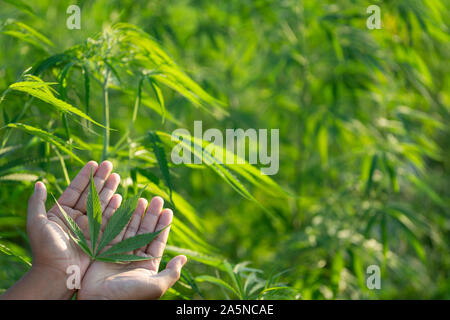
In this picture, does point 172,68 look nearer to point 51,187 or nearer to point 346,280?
point 51,187

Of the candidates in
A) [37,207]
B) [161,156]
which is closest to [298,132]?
[161,156]

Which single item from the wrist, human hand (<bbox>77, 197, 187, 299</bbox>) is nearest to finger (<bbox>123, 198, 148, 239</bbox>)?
Result: human hand (<bbox>77, 197, 187, 299</bbox>)

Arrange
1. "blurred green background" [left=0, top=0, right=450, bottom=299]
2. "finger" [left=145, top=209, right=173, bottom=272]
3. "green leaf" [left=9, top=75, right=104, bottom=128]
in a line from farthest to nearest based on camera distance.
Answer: "blurred green background" [left=0, top=0, right=450, bottom=299], "finger" [left=145, top=209, right=173, bottom=272], "green leaf" [left=9, top=75, right=104, bottom=128]

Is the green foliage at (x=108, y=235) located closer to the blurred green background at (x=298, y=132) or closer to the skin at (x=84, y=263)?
the skin at (x=84, y=263)

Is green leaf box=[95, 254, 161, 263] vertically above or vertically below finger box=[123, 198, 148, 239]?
below

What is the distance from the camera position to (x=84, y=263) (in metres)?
0.63

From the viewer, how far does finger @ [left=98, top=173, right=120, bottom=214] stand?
65 cm

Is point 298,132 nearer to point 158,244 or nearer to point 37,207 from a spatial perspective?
point 158,244

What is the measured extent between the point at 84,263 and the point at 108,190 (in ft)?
0.36

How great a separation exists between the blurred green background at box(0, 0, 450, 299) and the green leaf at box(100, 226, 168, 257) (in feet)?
0.46

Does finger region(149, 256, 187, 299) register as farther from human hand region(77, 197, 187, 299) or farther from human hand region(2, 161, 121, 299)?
human hand region(2, 161, 121, 299)

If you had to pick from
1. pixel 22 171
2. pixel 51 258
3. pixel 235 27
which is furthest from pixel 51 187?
pixel 235 27

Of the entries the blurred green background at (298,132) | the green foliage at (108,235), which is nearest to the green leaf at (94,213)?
the green foliage at (108,235)

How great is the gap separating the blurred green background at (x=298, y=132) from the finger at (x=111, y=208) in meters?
0.08
